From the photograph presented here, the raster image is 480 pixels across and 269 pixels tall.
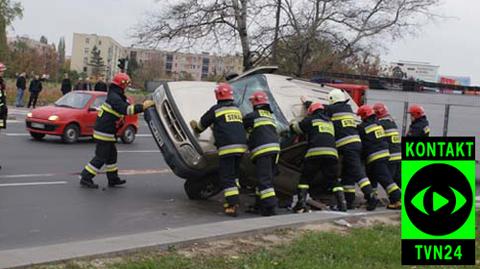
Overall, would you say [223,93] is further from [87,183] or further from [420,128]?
[420,128]

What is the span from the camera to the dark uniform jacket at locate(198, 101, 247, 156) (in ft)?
28.0

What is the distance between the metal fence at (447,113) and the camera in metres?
15.9

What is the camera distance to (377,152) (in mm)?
9953

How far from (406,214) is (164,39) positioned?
101 ft

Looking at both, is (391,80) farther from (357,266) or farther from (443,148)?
(443,148)

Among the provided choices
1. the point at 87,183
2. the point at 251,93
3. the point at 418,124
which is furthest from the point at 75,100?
the point at 418,124

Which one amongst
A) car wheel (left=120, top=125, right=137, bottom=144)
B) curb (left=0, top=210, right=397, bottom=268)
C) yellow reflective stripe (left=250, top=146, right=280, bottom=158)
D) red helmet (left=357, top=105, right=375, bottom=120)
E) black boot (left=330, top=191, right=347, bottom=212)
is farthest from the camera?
car wheel (left=120, top=125, right=137, bottom=144)

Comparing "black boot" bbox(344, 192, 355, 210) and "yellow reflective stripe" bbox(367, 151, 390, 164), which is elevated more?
"yellow reflective stripe" bbox(367, 151, 390, 164)

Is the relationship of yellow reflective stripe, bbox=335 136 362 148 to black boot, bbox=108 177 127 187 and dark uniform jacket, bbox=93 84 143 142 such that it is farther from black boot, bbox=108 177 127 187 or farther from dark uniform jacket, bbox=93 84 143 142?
black boot, bbox=108 177 127 187

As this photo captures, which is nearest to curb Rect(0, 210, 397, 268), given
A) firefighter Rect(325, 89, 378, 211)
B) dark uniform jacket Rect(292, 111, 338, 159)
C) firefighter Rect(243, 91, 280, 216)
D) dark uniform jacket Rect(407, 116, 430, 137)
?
firefighter Rect(243, 91, 280, 216)

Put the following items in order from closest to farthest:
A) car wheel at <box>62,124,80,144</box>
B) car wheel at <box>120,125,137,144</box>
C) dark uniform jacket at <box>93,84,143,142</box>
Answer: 1. dark uniform jacket at <box>93,84,143,142</box>
2. car wheel at <box>62,124,80,144</box>
3. car wheel at <box>120,125,137,144</box>

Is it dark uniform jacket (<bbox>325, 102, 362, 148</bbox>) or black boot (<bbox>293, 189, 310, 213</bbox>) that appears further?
dark uniform jacket (<bbox>325, 102, 362, 148</bbox>)

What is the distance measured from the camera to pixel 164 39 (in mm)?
32656

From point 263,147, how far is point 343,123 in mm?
1618
